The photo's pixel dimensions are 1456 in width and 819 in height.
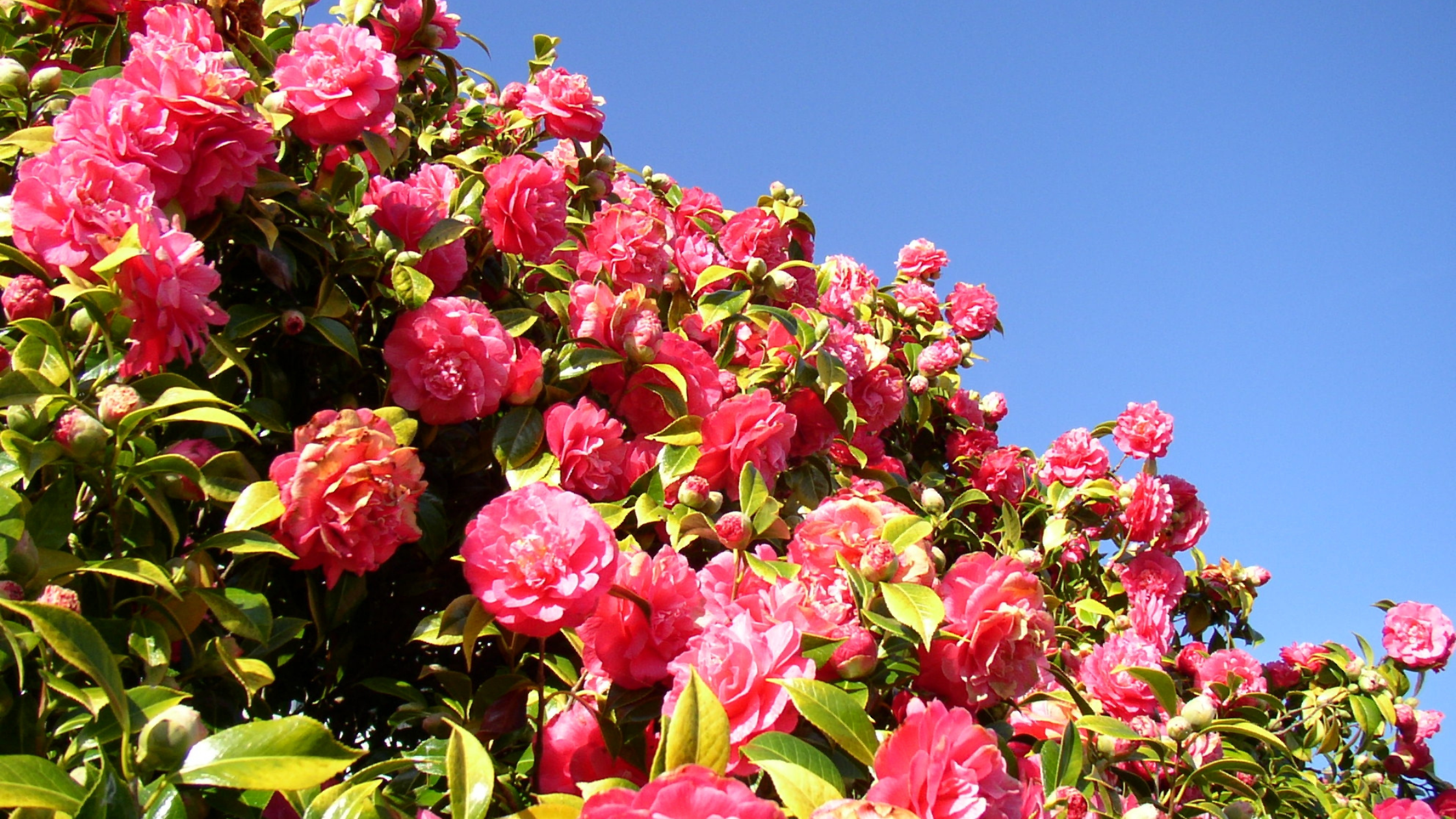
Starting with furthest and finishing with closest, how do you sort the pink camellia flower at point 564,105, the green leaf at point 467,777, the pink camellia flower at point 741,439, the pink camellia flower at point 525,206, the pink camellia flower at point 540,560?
1. the pink camellia flower at point 564,105
2. the pink camellia flower at point 525,206
3. the pink camellia flower at point 741,439
4. the pink camellia flower at point 540,560
5. the green leaf at point 467,777

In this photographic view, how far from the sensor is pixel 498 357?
1.51 metres

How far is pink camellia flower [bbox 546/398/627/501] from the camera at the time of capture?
1.51 meters

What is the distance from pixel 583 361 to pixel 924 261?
1978 millimetres

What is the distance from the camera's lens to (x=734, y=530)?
51.8 inches

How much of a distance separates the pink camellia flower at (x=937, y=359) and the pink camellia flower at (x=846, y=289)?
0.22 metres

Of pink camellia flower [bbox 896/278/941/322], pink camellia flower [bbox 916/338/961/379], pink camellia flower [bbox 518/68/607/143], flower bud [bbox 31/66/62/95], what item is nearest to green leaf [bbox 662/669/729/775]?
flower bud [bbox 31/66/62/95]

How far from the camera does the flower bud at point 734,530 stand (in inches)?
51.8

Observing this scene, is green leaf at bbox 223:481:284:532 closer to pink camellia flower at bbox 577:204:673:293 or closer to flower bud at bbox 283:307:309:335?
flower bud at bbox 283:307:309:335

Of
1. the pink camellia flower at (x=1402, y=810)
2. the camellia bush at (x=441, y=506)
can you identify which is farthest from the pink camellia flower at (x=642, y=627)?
the pink camellia flower at (x=1402, y=810)

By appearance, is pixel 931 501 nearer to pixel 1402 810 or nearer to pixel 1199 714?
pixel 1199 714

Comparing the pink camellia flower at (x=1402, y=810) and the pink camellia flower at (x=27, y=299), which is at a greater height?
the pink camellia flower at (x=1402, y=810)

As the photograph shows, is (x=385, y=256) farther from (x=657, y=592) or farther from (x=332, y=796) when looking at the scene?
(x=332, y=796)

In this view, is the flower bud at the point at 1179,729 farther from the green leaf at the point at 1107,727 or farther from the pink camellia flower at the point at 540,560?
the pink camellia flower at the point at 540,560

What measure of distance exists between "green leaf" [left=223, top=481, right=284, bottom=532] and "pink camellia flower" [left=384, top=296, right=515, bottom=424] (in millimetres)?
294
